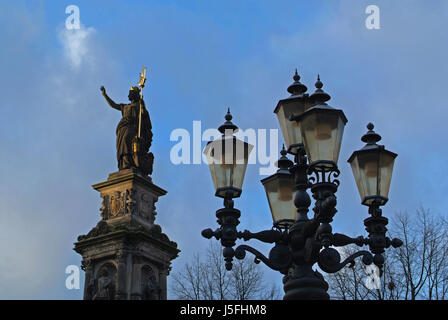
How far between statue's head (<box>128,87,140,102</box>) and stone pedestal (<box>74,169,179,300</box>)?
3372 mm

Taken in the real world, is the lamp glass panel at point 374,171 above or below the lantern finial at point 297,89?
below

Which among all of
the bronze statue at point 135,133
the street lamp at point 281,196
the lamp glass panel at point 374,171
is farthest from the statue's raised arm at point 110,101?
the lamp glass panel at point 374,171

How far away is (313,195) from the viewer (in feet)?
25.1

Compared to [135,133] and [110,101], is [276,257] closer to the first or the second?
[135,133]

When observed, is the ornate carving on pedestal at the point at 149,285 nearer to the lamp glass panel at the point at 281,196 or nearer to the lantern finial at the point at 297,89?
the lamp glass panel at the point at 281,196

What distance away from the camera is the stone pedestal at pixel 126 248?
19.9m

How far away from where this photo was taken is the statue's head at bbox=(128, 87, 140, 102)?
24219 millimetres

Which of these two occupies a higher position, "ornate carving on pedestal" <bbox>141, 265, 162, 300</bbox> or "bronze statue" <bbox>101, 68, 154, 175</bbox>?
"bronze statue" <bbox>101, 68, 154, 175</bbox>

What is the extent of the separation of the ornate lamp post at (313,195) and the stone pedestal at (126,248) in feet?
38.9

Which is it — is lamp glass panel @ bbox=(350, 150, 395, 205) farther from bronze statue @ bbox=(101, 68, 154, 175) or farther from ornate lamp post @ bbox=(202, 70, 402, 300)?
bronze statue @ bbox=(101, 68, 154, 175)

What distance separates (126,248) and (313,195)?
13.2m

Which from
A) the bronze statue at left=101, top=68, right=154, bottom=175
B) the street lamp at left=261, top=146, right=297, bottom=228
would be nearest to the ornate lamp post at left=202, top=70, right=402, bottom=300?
the street lamp at left=261, top=146, right=297, bottom=228

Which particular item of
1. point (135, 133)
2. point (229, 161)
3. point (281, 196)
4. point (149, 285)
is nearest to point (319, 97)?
point (229, 161)
